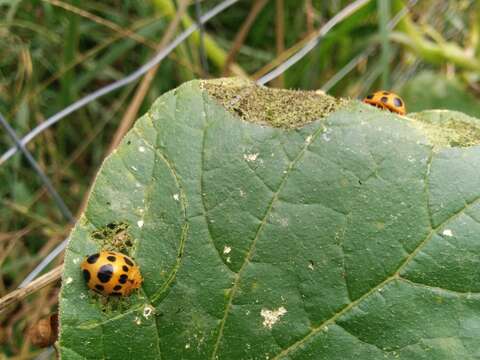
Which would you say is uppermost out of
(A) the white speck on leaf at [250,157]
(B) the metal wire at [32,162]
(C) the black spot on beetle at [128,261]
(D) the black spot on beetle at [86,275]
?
(A) the white speck on leaf at [250,157]

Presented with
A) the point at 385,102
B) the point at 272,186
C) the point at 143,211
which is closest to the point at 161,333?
the point at 143,211

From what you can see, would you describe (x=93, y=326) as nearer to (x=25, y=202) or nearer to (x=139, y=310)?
(x=139, y=310)

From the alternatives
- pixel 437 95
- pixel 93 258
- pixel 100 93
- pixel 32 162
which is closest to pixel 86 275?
pixel 93 258

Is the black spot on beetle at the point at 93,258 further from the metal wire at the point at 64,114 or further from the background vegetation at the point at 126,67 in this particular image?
the background vegetation at the point at 126,67

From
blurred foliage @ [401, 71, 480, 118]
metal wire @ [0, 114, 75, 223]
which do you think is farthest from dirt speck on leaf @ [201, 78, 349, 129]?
blurred foliage @ [401, 71, 480, 118]

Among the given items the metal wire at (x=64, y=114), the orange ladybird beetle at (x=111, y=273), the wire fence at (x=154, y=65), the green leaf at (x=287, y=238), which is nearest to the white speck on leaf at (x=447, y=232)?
the green leaf at (x=287, y=238)

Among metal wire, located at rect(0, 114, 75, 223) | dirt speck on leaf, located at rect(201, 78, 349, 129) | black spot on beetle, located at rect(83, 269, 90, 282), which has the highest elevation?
dirt speck on leaf, located at rect(201, 78, 349, 129)

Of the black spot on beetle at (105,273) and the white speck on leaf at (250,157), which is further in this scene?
the white speck on leaf at (250,157)

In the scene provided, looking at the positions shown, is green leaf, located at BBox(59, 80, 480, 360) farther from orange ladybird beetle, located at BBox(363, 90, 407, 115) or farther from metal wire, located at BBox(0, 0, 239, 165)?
metal wire, located at BBox(0, 0, 239, 165)
